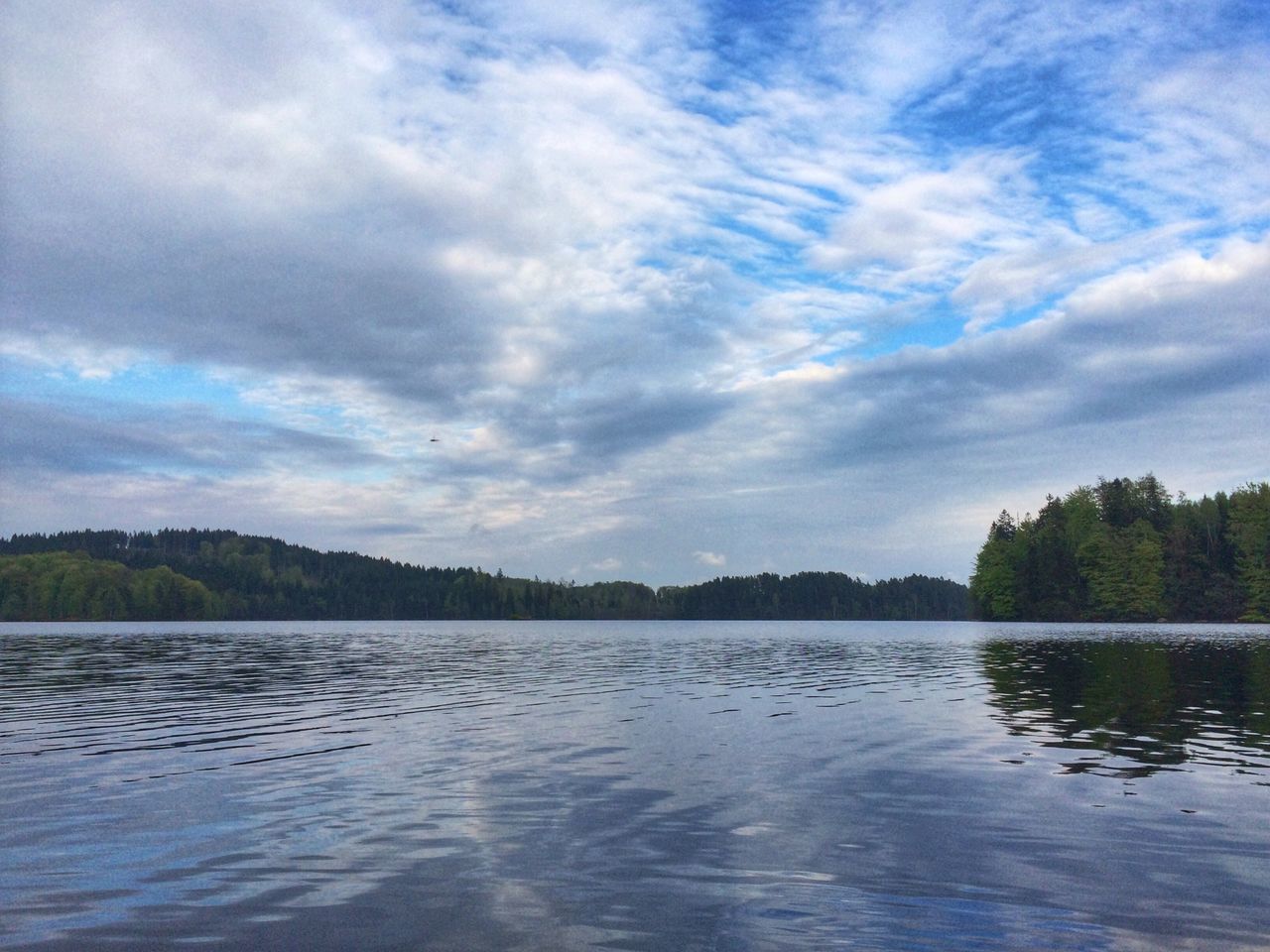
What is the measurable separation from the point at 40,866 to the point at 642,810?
1176 cm

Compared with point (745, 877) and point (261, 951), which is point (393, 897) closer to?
point (261, 951)

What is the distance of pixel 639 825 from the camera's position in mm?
18062

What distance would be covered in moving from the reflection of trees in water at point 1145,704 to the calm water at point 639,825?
11.3 inches

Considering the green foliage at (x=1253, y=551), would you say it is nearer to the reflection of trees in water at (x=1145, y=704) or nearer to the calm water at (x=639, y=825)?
the reflection of trees in water at (x=1145, y=704)

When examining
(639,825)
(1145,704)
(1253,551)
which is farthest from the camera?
(1253,551)

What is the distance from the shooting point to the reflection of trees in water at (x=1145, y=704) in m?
27.6

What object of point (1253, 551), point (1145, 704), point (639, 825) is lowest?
point (1145, 704)

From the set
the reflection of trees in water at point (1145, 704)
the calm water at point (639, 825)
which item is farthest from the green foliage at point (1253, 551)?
the calm water at point (639, 825)

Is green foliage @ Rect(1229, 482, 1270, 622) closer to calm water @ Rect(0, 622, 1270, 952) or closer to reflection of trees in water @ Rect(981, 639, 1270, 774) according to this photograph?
reflection of trees in water @ Rect(981, 639, 1270, 774)

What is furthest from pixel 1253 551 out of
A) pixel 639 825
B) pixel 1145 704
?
pixel 639 825

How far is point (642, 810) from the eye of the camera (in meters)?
19.4

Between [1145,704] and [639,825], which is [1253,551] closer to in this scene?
[1145,704]

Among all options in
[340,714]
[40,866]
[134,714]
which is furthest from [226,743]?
[40,866]

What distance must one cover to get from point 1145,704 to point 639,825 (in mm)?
32013
